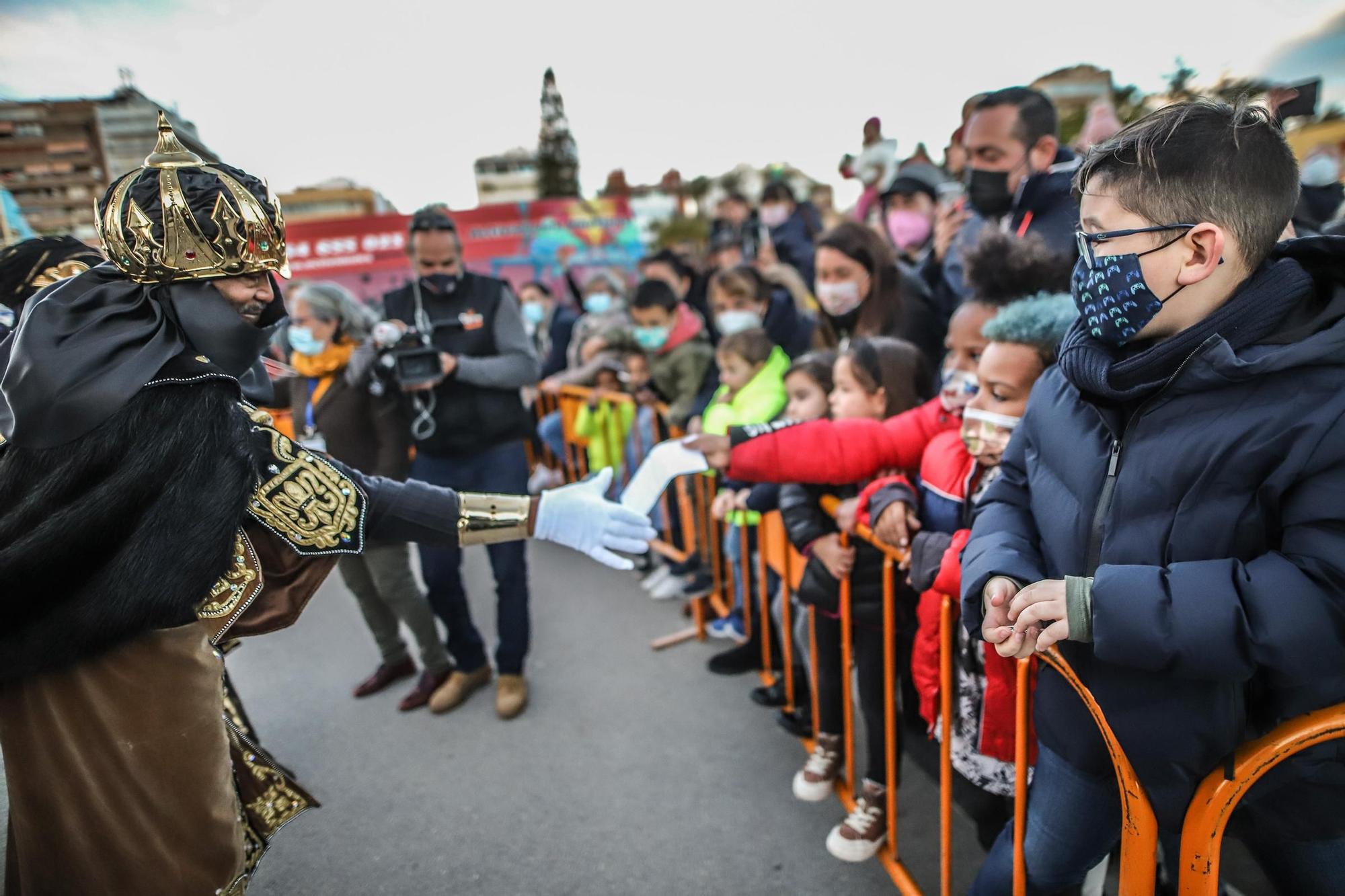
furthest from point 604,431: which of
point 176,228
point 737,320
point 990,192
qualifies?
point 176,228

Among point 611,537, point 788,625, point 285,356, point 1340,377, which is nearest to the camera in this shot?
point 1340,377

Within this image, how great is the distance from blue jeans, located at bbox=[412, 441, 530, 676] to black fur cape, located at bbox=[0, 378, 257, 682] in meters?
1.90

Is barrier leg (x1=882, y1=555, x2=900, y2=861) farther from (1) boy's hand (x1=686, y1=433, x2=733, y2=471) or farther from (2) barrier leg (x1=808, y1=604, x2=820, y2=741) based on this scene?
(1) boy's hand (x1=686, y1=433, x2=733, y2=471)

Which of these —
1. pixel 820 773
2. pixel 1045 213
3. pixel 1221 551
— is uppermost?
pixel 1045 213

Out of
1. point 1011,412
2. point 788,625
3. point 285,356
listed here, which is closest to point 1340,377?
point 1011,412

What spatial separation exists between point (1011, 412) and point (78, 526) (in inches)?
78.7

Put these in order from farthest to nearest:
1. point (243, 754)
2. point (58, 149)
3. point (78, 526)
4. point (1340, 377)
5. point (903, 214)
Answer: point (903, 214) → point (58, 149) → point (243, 754) → point (78, 526) → point (1340, 377)

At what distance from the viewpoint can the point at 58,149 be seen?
2246 mm

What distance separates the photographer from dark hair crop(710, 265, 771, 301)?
13.4 ft

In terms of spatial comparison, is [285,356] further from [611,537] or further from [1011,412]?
[1011,412]

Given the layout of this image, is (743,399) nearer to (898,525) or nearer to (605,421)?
(898,525)

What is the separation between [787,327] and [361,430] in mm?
2482

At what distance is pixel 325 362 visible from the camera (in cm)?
330

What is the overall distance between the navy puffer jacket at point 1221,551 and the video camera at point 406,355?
2.42 meters
